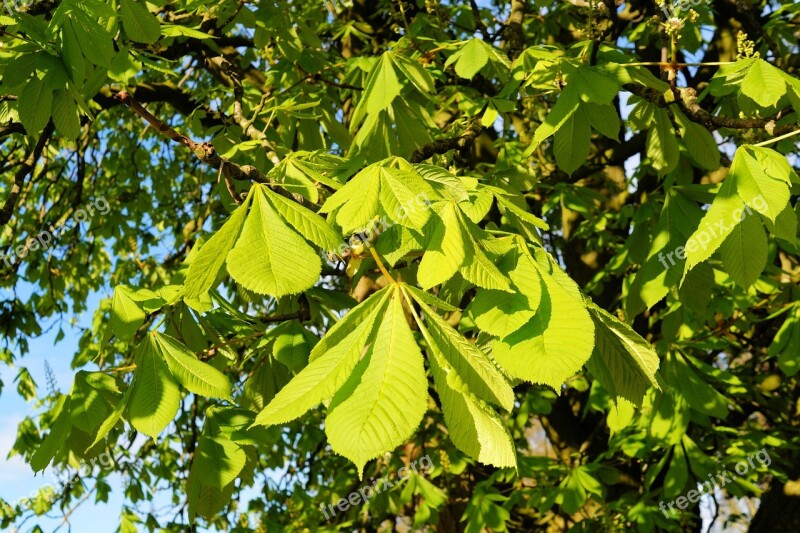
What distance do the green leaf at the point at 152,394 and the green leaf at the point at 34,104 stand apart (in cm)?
77

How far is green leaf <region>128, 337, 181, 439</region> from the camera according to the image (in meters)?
1.66

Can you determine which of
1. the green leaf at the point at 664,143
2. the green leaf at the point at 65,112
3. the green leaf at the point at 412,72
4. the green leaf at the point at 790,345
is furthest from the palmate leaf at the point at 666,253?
the green leaf at the point at 65,112

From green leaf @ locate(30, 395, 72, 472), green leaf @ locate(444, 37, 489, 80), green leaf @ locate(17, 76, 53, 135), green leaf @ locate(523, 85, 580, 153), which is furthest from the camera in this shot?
green leaf @ locate(444, 37, 489, 80)

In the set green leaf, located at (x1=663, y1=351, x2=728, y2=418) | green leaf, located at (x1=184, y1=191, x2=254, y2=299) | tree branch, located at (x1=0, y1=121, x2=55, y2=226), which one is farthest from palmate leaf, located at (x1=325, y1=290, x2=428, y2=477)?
green leaf, located at (x1=663, y1=351, x2=728, y2=418)

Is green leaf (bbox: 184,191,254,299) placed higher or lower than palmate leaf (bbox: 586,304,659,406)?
higher

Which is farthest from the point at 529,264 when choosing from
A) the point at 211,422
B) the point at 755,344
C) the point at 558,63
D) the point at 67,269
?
the point at 67,269

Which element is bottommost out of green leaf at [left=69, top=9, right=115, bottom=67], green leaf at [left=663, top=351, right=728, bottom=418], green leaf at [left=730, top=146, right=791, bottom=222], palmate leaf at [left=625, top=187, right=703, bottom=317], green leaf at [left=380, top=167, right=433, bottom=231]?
green leaf at [left=663, top=351, right=728, bottom=418]

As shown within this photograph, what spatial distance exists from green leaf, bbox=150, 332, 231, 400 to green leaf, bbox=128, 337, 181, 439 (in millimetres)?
21

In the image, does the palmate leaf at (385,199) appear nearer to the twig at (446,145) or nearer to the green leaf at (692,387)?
the twig at (446,145)

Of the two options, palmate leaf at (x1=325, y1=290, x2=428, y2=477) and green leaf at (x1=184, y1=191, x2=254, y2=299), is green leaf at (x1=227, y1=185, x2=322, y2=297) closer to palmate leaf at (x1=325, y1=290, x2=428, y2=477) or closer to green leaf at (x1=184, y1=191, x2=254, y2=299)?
green leaf at (x1=184, y1=191, x2=254, y2=299)

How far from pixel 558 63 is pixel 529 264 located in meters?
1.38

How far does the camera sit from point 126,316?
2.07m

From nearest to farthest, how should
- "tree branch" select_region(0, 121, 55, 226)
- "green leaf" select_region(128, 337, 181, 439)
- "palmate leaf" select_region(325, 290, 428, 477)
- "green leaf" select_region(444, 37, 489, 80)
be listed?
"palmate leaf" select_region(325, 290, 428, 477) < "green leaf" select_region(128, 337, 181, 439) < "green leaf" select_region(444, 37, 489, 80) < "tree branch" select_region(0, 121, 55, 226)

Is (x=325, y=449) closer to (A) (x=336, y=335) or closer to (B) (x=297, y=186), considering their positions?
(B) (x=297, y=186)
